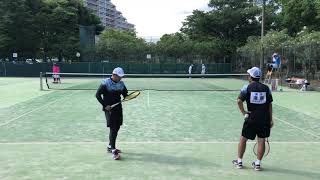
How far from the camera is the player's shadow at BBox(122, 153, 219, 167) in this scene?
8984 millimetres

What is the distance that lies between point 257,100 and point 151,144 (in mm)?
3339

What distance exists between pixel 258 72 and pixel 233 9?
5510 cm

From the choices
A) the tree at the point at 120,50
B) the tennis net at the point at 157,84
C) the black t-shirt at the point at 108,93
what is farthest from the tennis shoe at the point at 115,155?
the tree at the point at 120,50

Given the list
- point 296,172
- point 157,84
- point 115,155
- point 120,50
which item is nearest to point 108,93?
point 115,155

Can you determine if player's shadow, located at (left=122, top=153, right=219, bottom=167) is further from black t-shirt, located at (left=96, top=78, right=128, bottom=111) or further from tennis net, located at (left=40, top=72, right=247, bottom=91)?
tennis net, located at (left=40, top=72, right=247, bottom=91)

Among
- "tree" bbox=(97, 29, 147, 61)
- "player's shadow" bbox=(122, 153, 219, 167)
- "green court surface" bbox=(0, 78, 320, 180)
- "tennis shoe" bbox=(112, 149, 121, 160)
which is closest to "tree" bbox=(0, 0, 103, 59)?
"tree" bbox=(97, 29, 147, 61)

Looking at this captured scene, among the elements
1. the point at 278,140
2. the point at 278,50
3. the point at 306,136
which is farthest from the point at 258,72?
the point at 278,50

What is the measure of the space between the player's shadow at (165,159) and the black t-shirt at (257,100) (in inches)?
44.7

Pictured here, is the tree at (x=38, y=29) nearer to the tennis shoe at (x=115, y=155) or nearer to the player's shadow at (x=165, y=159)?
the player's shadow at (x=165, y=159)

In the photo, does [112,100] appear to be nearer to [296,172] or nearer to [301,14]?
[296,172]

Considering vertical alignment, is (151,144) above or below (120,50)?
below

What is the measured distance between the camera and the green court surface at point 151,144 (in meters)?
8.30

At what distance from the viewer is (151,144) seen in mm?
11008

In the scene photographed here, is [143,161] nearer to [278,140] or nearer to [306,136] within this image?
[278,140]
